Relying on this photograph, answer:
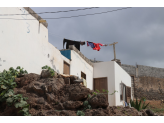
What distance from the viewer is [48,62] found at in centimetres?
923

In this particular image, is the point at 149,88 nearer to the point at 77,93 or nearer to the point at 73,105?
the point at 77,93

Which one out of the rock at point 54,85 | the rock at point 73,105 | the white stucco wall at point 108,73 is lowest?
the rock at point 73,105

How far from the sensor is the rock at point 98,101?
5561 mm

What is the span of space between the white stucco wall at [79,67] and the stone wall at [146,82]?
839cm

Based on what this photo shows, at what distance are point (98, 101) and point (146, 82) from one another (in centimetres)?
1680

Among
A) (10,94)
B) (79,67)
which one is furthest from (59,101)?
(79,67)

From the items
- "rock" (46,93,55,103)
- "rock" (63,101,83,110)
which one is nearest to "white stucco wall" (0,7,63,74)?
"rock" (46,93,55,103)

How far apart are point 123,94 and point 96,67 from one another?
105 inches

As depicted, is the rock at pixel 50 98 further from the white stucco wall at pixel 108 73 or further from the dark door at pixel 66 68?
the white stucco wall at pixel 108 73

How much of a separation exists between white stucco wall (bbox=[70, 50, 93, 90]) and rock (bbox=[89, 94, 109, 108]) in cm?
569

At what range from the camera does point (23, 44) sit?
764 centimetres

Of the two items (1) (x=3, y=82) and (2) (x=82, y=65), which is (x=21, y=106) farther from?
(2) (x=82, y=65)

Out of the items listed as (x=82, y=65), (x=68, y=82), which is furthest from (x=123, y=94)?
(x=68, y=82)

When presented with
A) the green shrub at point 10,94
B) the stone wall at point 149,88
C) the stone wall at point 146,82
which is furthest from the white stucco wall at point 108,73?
the stone wall at point 149,88
